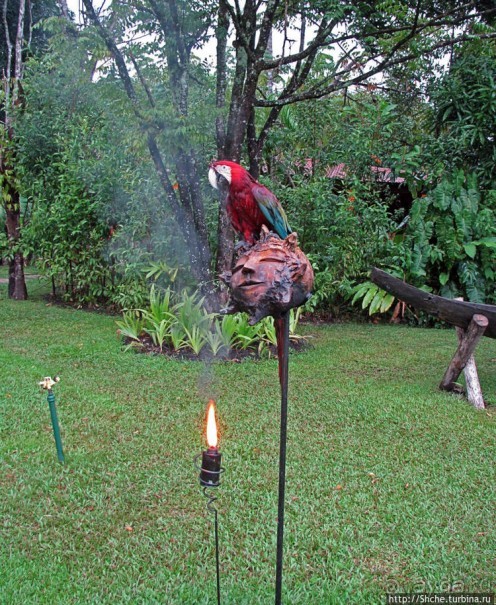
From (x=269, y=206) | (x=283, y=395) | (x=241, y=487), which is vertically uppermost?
(x=269, y=206)

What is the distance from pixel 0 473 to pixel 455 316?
3.26m

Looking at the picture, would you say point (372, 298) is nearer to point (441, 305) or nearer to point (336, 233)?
point (336, 233)

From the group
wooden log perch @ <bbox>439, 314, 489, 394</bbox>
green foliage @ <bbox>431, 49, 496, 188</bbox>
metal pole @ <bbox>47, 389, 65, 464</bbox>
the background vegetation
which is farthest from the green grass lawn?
green foliage @ <bbox>431, 49, 496, 188</bbox>

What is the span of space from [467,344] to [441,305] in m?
0.36

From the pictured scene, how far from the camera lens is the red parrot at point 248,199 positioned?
7.54ft

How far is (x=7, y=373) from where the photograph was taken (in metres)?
4.22

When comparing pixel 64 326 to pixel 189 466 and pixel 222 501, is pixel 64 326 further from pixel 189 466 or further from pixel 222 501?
pixel 222 501

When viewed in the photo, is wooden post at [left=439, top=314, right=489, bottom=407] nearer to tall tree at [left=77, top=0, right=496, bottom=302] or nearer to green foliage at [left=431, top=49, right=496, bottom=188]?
tall tree at [left=77, top=0, right=496, bottom=302]

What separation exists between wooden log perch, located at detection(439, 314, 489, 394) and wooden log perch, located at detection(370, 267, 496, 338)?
5 centimetres

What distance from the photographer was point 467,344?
3857 millimetres

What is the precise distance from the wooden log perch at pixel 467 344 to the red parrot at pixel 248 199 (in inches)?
82.3

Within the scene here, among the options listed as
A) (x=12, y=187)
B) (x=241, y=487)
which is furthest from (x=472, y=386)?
(x=12, y=187)

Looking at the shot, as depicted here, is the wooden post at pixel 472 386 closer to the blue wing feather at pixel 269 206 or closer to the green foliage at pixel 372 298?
the blue wing feather at pixel 269 206

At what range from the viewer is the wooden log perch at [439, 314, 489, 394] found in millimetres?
3795
